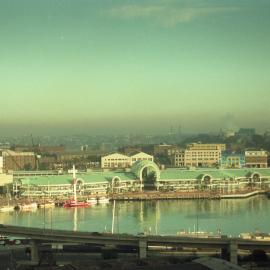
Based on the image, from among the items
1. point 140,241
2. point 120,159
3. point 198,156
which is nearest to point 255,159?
point 198,156

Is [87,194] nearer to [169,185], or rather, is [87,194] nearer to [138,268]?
[169,185]

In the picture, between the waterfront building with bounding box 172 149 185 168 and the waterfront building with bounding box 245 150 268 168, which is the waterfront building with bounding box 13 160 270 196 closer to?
the waterfront building with bounding box 245 150 268 168

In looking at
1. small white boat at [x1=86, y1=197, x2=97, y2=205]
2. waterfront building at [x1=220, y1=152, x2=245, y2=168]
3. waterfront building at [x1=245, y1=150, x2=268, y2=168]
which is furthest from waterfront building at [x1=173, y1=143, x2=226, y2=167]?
small white boat at [x1=86, y1=197, x2=97, y2=205]

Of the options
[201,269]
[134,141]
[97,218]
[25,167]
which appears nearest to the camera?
[201,269]

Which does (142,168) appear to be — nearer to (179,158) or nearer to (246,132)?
(179,158)

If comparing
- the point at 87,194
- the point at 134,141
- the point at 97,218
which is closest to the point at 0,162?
the point at 87,194
